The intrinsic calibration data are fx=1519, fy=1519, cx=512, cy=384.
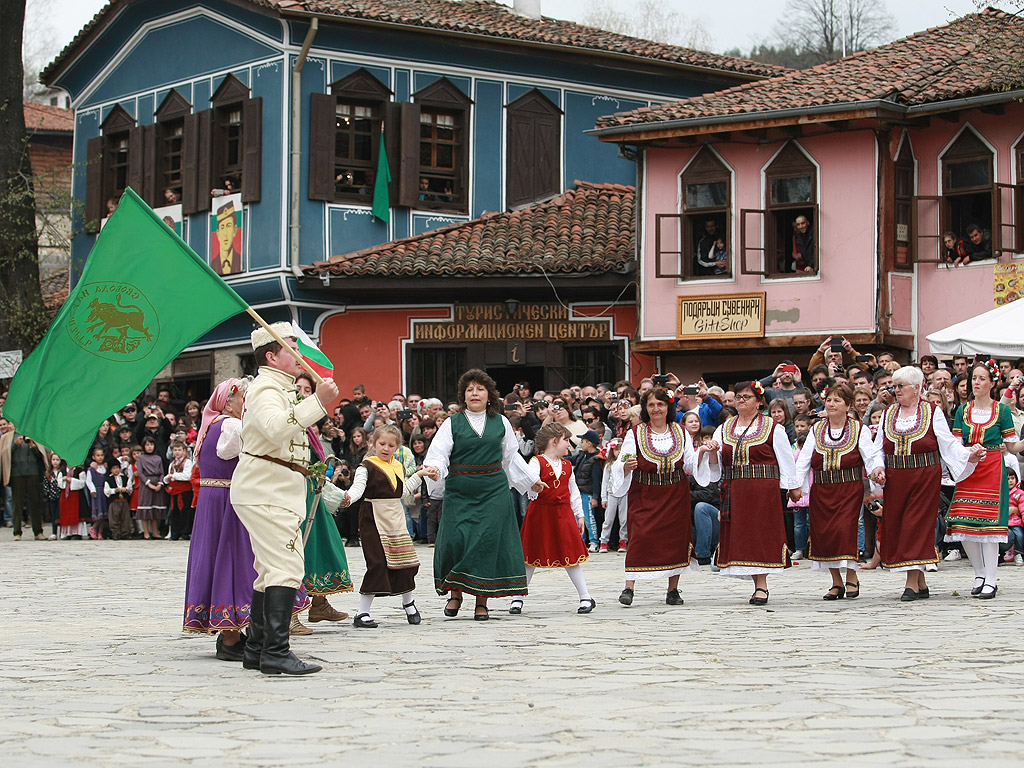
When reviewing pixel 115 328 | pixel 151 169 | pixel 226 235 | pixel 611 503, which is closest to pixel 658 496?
pixel 115 328

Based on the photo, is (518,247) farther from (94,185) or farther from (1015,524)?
(1015,524)

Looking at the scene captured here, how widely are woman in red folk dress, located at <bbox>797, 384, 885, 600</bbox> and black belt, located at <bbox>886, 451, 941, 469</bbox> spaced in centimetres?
15

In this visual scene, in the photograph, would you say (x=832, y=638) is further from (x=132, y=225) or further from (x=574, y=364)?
(x=574, y=364)

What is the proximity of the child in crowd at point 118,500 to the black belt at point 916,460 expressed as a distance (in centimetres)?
1398

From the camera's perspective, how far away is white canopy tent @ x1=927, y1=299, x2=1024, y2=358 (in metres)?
14.9

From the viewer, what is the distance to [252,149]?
26359 mm

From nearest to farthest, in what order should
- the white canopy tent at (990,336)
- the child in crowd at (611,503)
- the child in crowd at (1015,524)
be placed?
1. the white canopy tent at (990,336)
2. the child in crowd at (1015,524)
3. the child in crowd at (611,503)

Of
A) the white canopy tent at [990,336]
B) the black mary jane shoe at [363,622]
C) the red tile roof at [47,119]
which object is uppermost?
the red tile roof at [47,119]

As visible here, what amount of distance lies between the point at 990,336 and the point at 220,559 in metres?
9.12

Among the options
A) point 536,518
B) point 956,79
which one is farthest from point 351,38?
point 536,518

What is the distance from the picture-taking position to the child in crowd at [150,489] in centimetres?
2225

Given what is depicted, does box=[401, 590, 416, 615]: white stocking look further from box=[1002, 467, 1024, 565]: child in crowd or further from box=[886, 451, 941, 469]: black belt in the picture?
box=[1002, 467, 1024, 565]: child in crowd

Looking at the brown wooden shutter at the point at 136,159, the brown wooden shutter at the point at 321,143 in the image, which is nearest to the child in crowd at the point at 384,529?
the brown wooden shutter at the point at 321,143

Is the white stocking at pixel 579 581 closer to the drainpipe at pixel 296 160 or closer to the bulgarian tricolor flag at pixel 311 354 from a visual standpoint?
the bulgarian tricolor flag at pixel 311 354
